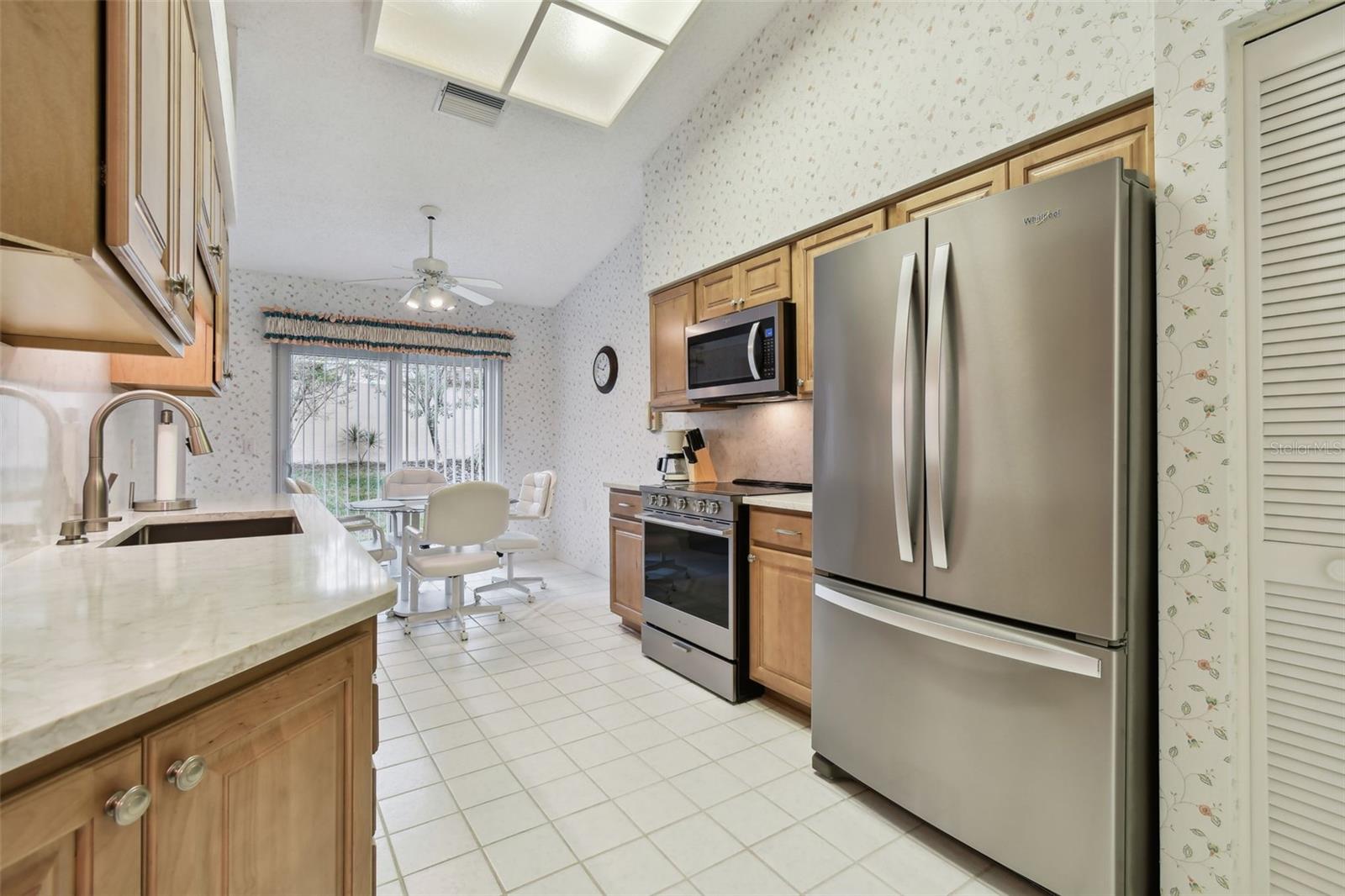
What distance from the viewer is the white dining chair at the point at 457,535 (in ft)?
11.8

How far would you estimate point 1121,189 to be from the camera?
1.39 metres

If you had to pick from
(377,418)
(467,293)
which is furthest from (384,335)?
(467,293)

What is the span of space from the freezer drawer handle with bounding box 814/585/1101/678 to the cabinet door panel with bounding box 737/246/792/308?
5.38 feet

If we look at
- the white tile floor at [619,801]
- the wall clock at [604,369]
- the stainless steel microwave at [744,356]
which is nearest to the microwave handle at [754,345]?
the stainless steel microwave at [744,356]

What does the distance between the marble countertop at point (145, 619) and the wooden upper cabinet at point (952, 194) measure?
77.1 inches

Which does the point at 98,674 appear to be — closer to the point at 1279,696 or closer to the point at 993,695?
the point at 993,695

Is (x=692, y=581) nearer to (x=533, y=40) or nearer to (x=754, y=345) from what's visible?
(x=754, y=345)

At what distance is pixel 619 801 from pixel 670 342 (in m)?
2.58

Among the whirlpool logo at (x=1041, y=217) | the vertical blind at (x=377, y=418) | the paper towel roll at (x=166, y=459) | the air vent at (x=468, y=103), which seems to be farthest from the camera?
the vertical blind at (x=377, y=418)

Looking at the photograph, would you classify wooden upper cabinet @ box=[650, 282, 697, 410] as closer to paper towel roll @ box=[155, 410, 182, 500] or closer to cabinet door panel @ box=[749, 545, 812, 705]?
cabinet door panel @ box=[749, 545, 812, 705]

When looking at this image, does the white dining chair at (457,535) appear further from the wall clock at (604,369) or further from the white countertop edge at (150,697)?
the white countertop edge at (150,697)

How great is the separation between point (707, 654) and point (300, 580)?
6.92ft

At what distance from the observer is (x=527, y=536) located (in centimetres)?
477

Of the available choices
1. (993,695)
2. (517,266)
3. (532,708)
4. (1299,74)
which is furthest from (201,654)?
(517,266)
